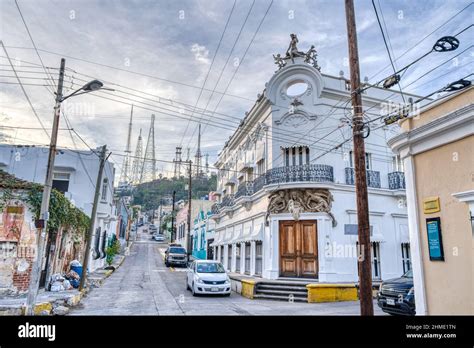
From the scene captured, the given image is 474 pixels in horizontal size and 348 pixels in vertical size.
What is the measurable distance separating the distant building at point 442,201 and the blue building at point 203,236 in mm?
23890

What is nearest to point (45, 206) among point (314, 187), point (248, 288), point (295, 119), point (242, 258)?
point (248, 288)

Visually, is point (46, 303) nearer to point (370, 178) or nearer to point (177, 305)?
point (177, 305)

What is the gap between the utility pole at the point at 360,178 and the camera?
715 cm

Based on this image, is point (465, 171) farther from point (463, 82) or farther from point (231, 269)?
point (231, 269)

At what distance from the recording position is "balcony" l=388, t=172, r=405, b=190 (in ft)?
55.8

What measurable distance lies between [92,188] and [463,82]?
20640mm

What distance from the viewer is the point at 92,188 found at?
69.9 feet

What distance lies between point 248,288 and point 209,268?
196cm

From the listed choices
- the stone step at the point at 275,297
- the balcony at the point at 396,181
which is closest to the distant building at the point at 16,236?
the stone step at the point at 275,297

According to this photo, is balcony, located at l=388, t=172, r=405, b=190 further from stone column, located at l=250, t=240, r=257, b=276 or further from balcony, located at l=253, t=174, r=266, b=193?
stone column, located at l=250, t=240, r=257, b=276

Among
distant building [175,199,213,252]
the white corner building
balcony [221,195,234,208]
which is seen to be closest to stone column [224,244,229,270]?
balcony [221,195,234,208]

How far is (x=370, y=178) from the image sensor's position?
1677 centimetres

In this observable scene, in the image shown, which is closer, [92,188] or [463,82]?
[463,82]
